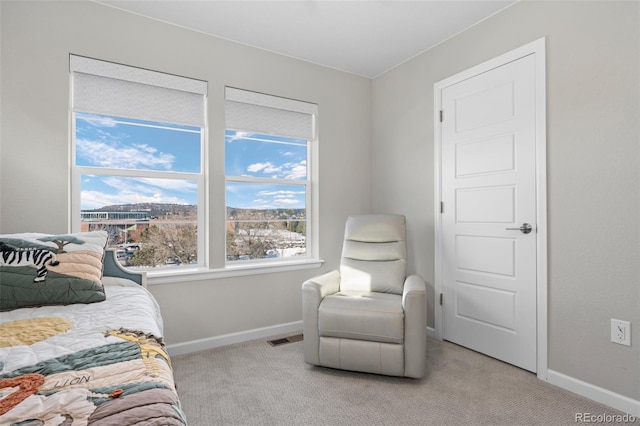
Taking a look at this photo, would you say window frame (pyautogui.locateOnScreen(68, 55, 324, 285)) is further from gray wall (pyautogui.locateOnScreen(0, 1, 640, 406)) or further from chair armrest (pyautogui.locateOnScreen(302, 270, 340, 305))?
chair armrest (pyautogui.locateOnScreen(302, 270, 340, 305))

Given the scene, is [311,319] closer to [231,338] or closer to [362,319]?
[362,319]

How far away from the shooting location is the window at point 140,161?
244 cm

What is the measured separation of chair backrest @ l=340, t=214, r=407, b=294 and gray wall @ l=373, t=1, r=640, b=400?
103 cm

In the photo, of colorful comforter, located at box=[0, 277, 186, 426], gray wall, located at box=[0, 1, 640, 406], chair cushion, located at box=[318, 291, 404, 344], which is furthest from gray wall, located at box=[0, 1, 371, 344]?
colorful comforter, located at box=[0, 277, 186, 426]

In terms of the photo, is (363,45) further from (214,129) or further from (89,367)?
(89,367)

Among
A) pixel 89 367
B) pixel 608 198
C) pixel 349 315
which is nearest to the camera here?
pixel 89 367

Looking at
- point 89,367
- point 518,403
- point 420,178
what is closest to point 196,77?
point 420,178

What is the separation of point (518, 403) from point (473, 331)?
0.76 meters

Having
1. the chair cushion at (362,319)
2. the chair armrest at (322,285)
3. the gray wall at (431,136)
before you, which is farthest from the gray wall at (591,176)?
the chair armrest at (322,285)

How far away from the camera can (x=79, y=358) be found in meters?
1.04

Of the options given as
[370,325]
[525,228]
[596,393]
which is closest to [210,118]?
[370,325]

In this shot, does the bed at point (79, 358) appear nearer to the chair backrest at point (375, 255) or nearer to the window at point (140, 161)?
the window at point (140, 161)

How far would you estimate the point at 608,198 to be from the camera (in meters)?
1.94

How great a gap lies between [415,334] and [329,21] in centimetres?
232
